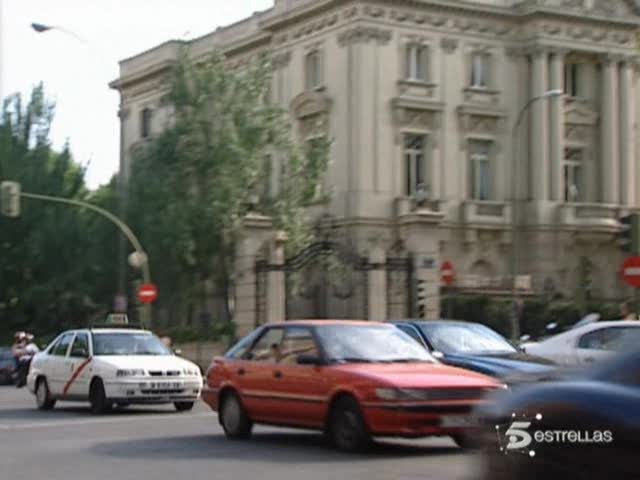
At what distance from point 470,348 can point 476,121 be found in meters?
34.3

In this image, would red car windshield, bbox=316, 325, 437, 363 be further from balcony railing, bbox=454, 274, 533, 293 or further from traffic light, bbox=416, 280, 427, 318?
balcony railing, bbox=454, 274, 533, 293

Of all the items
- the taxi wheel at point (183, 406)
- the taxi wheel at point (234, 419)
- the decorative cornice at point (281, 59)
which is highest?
the decorative cornice at point (281, 59)

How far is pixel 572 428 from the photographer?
26.5 feet

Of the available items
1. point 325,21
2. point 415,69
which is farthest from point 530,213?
point 325,21

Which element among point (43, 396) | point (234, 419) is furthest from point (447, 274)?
point (234, 419)

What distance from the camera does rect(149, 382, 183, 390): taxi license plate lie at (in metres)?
22.2

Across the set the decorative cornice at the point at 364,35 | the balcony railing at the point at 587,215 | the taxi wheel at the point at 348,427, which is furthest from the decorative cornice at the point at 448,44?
the taxi wheel at the point at 348,427

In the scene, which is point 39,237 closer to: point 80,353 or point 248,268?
point 248,268

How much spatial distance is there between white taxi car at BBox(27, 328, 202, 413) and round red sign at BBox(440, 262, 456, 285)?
2244 centimetres

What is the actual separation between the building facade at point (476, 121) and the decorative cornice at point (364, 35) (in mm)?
44

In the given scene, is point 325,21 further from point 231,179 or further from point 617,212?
point 617,212

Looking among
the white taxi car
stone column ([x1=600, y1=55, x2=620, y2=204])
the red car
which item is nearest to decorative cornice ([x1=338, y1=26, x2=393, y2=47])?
stone column ([x1=600, y1=55, x2=620, y2=204])

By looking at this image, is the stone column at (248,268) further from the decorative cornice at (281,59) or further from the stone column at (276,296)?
the decorative cornice at (281,59)

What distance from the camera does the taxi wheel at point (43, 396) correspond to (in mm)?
24156
